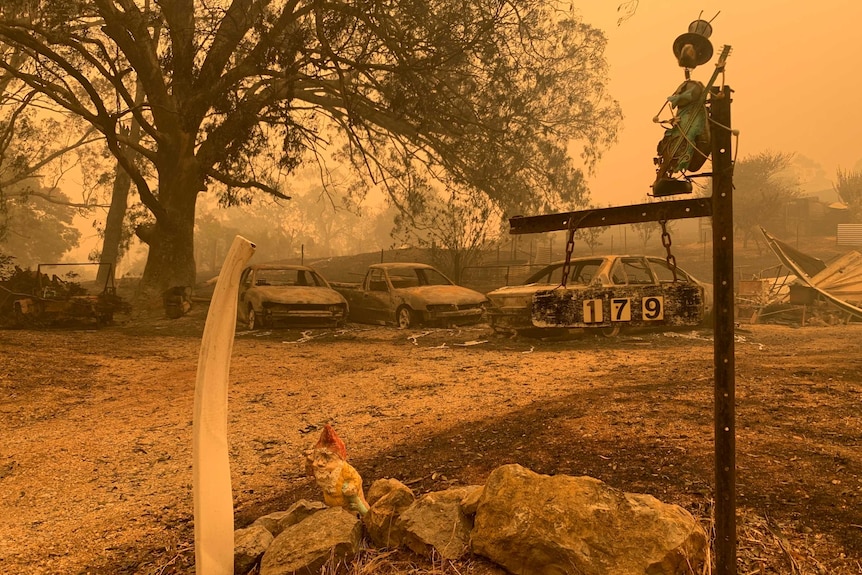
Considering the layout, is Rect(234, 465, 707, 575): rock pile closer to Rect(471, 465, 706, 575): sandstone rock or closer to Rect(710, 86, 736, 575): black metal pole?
Rect(471, 465, 706, 575): sandstone rock

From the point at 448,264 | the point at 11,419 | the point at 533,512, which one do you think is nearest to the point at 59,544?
the point at 533,512

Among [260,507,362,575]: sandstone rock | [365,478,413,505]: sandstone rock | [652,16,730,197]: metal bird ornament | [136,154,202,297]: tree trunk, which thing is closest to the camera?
[652,16,730,197]: metal bird ornament

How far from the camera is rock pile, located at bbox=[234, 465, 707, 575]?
8.78 ft

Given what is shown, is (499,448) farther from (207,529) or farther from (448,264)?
(448,264)

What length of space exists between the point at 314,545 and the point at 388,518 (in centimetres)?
42

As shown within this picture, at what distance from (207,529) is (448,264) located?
1590 centimetres

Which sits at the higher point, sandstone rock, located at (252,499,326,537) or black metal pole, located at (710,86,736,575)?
black metal pole, located at (710,86,736,575)

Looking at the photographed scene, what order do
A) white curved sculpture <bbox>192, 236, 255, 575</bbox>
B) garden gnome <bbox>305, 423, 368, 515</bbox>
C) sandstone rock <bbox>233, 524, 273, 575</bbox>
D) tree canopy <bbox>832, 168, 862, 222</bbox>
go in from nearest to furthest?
white curved sculpture <bbox>192, 236, 255, 575</bbox> → sandstone rock <bbox>233, 524, 273, 575</bbox> → garden gnome <bbox>305, 423, 368, 515</bbox> → tree canopy <bbox>832, 168, 862, 222</bbox>

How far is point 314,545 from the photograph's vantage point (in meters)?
3.02

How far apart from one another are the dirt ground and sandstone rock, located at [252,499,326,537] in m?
0.40

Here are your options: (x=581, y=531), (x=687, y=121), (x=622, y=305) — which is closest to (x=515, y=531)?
(x=581, y=531)

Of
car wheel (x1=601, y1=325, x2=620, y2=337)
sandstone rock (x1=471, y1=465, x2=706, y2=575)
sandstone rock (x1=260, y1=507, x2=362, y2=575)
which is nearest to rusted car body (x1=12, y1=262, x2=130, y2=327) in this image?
car wheel (x1=601, y1=325, x2=620, y2=337)

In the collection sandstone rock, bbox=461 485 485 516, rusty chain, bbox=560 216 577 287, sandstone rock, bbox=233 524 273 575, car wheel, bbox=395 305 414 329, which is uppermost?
rusty chain, bbox=560 216 577 287

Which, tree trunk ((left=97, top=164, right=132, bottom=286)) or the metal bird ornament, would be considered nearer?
the metal bird ornament
